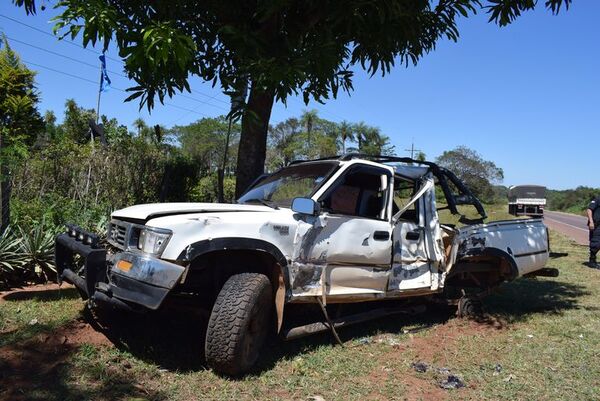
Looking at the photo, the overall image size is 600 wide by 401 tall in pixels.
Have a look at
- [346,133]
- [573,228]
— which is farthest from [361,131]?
[573,228]

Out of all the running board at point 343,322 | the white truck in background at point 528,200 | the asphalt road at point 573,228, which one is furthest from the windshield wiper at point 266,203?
the white truck in background at point 528,200

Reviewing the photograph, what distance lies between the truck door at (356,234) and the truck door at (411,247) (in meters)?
0.16

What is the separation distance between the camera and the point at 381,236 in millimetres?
5012

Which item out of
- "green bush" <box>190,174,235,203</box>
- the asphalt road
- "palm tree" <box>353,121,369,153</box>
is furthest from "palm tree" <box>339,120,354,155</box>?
"green bush" <box>190,174,235,203</box>

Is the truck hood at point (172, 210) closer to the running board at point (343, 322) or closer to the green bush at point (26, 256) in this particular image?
the running board at point (343, 322)

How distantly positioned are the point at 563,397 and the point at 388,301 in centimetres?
220

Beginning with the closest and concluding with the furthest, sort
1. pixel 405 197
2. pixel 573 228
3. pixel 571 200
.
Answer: pixel 405 197 → pixel 573 228 → pixel 571 200

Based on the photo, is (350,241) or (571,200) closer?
(350,241)

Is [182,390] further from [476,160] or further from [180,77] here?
[476,160]

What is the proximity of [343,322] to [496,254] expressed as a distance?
2361 mm

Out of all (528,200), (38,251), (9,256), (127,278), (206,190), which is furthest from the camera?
(528,200)

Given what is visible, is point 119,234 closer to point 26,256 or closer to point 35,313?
point 35,313

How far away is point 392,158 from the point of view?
19.8 feet

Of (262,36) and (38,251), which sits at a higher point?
(262,36)
